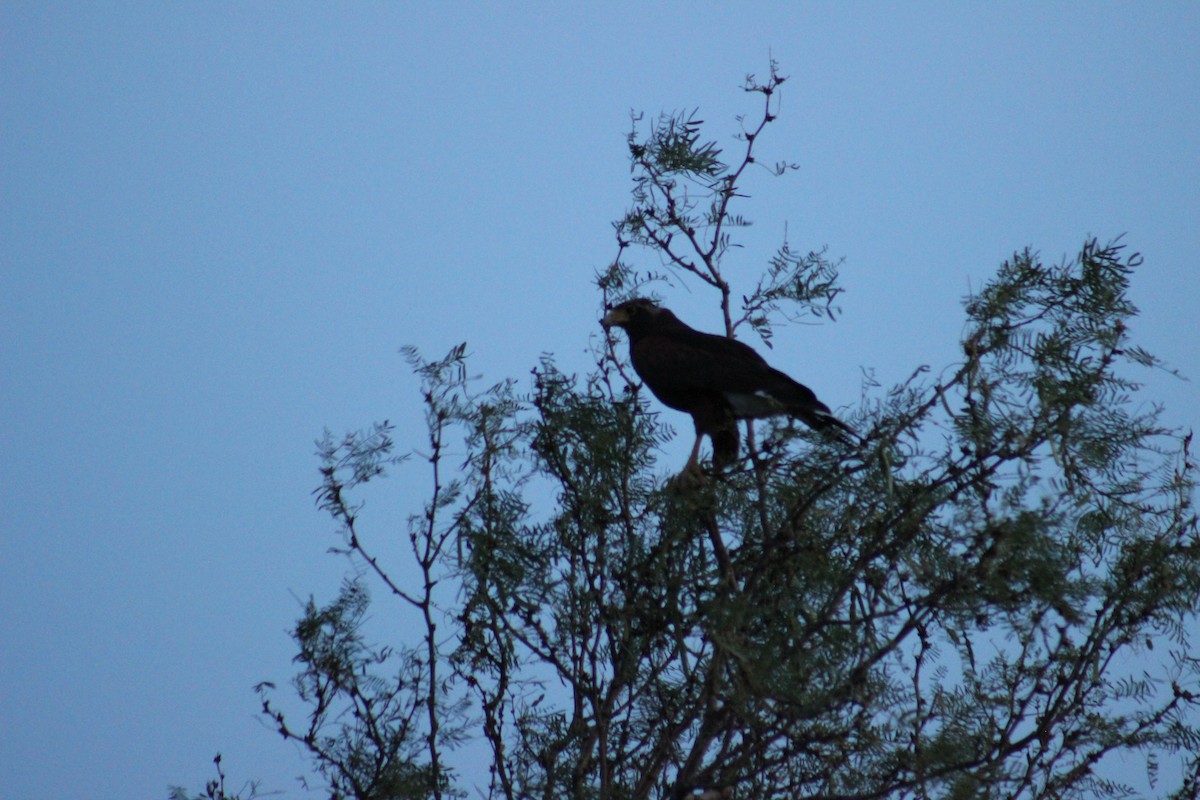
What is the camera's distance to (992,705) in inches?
181

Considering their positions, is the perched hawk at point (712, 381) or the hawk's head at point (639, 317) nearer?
the perched hawk at point (712, 381)

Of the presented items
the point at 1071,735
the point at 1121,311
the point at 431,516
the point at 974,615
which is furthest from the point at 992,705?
the point at 431,516

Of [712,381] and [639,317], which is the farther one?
[639,317]

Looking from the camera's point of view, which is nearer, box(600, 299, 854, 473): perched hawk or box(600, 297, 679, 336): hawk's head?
box(600, 299, 854, 473): perched hawk

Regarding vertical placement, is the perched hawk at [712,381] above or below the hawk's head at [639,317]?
below

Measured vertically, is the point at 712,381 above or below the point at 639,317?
below

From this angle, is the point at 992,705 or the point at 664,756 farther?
the point at 992,705

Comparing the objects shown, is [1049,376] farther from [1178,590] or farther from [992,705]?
[992,705]

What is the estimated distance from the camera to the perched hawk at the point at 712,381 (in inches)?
236

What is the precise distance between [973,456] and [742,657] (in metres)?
1.16

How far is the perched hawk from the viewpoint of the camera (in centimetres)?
600

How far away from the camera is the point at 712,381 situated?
660 cm

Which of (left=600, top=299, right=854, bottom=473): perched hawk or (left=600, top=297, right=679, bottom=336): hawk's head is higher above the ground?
(left=600, top=297, right=679, bottom=336): hawk's head

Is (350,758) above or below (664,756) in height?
above
